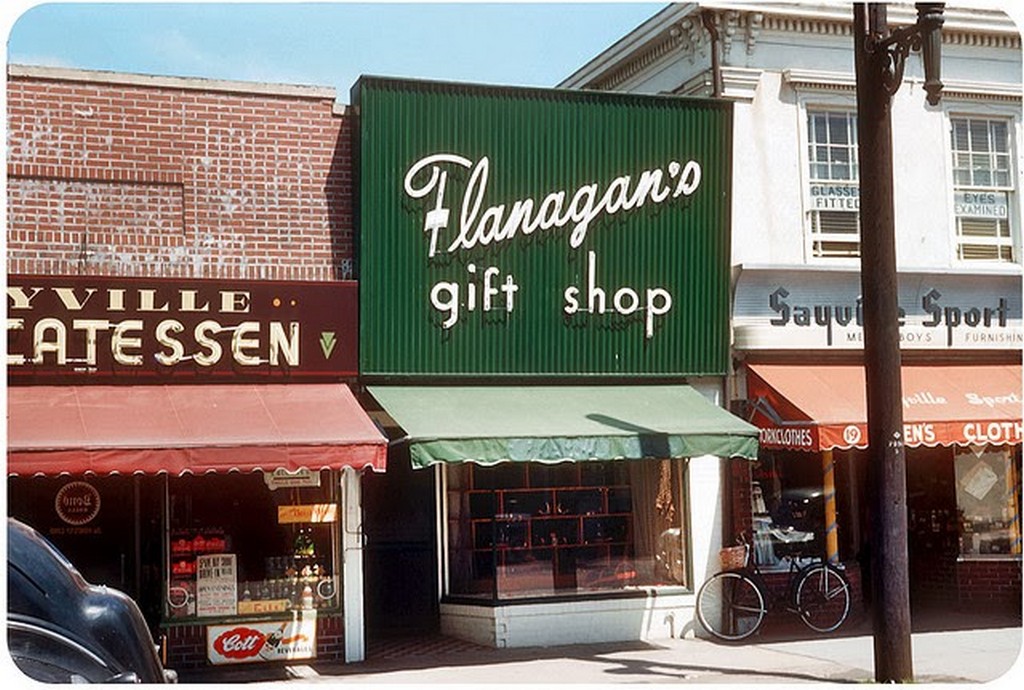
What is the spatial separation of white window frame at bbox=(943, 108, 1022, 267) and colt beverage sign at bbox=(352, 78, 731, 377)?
9.50ft

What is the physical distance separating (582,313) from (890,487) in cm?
417

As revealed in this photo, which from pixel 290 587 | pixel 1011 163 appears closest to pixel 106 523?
pixel 290 587

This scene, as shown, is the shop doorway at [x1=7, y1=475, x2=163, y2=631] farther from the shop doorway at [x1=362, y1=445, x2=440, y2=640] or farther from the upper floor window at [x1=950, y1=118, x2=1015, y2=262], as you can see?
the upper floor window at [x1=950, y1=118, x2=1015, y2=262]

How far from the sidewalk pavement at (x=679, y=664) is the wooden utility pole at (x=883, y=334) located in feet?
2.26

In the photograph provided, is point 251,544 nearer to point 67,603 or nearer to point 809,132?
point 67,603

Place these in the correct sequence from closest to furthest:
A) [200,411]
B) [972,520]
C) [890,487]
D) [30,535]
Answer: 1. [30,535]
2. [890,487]
3. [200,411]
4. [972,520]

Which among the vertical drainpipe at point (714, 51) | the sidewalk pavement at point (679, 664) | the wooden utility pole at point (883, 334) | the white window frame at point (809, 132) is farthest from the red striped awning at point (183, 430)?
the white window frame at point (809, 132)

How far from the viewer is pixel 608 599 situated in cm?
1365

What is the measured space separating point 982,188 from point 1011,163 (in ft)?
1.77

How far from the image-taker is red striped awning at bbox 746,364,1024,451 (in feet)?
43.5

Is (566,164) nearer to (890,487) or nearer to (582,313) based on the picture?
(582,313)

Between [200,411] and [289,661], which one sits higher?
[200,411]

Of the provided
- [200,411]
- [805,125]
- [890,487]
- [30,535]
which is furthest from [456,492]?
[30,535]

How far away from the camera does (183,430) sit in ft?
36.7
